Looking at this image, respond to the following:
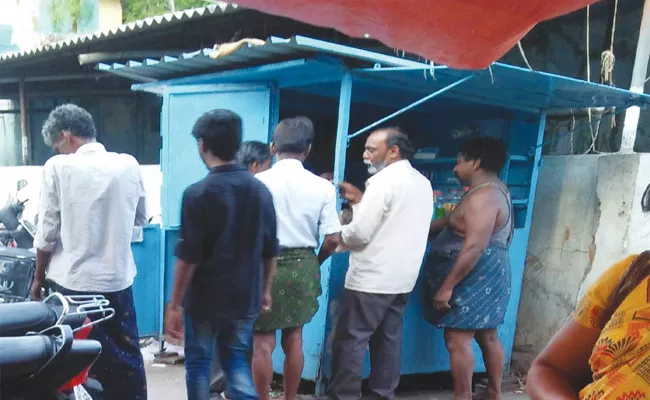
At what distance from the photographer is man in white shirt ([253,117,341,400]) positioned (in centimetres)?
313

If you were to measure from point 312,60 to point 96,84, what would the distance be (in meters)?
6.83

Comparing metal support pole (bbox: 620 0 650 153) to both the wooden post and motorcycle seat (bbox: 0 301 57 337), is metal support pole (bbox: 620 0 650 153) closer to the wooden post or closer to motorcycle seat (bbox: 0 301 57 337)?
motorcycle seat (bbox: 0 301 57 337)

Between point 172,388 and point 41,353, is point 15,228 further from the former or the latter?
Answer: point 41,353

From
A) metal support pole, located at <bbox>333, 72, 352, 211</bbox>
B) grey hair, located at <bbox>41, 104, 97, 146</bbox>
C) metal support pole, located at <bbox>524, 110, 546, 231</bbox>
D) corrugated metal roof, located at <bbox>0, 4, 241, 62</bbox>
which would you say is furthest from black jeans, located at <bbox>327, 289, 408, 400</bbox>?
corrugated metal roof, located at <bbox>0, 4, 241, 62</bbox>

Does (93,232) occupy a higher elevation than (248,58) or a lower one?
lower

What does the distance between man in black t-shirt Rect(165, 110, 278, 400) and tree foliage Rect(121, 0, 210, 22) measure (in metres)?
8.91

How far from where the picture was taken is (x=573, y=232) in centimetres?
440

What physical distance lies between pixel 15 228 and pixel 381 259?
11.9ft

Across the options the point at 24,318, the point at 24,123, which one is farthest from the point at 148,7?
the point at 24,318

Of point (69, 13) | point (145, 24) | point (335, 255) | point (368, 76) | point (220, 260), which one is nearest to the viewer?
point (220, 260)

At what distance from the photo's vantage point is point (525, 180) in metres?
4.54

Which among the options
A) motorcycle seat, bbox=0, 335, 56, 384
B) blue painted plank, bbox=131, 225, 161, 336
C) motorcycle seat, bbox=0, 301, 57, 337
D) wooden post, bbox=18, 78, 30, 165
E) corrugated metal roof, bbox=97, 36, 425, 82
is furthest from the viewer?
wooden post, bbox=18, 78, 30, 165

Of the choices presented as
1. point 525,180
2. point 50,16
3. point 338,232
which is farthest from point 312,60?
point 50,16

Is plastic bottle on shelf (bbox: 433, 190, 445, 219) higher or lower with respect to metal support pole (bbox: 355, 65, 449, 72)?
lower
